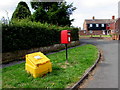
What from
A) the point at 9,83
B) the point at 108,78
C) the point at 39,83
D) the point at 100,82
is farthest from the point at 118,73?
the point at 9,83

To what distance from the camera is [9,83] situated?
4773 millimetres

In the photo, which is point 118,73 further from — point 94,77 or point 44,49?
point 44,49

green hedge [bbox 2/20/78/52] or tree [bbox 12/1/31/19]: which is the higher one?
tree [bbox 12/1/31/19]

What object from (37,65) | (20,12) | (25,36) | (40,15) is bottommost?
(37,65)

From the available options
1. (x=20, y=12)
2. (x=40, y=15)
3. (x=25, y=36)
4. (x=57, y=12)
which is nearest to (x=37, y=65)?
(x=25, y=36)

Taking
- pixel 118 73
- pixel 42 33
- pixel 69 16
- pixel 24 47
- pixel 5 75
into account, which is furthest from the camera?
pixel 69 16

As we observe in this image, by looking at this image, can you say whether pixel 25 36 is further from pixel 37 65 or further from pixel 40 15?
pixel 40 15

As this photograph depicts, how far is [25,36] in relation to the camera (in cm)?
959

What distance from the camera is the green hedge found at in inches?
324

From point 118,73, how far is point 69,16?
17266mm

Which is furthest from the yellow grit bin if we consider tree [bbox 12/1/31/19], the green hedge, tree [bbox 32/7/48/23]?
tree [bbox 12/1/31/19]

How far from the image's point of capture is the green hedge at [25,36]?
27.0 ft

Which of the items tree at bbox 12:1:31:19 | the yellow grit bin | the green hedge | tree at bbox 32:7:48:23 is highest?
tree at bbox 12:1:31:19

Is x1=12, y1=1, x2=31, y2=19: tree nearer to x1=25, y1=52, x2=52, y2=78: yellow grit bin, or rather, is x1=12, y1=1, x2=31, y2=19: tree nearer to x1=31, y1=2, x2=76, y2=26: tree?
x1=31, y1=2, x2=76, y2=26: tree
